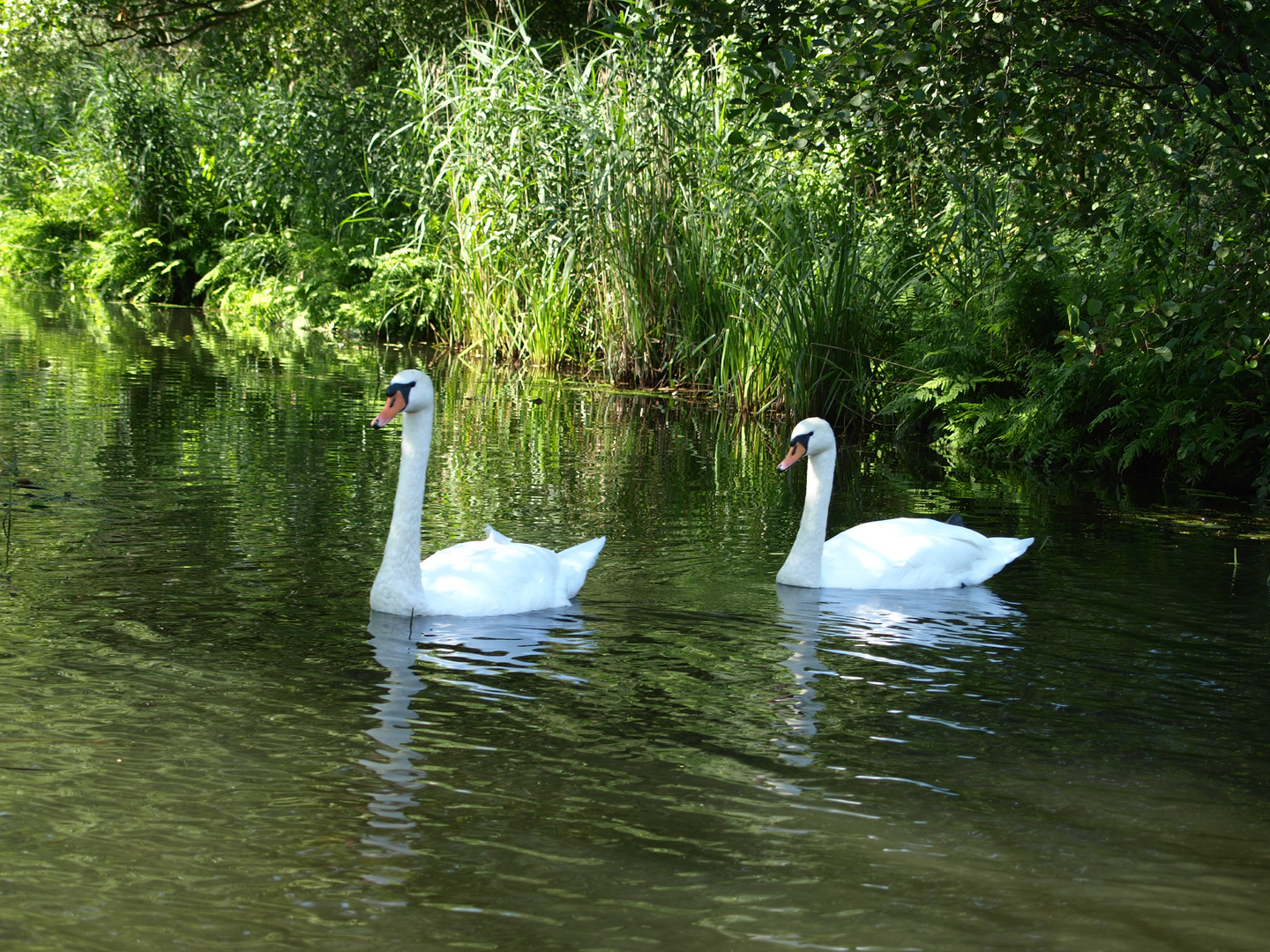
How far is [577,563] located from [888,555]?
5.13 ft

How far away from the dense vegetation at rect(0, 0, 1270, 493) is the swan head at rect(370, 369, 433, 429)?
6.30 ft

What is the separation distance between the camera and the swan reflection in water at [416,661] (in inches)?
146

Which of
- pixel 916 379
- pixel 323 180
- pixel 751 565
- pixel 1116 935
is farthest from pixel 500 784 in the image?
pixel 323 180

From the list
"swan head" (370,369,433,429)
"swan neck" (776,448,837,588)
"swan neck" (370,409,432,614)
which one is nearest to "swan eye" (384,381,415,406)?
"swan head" (370,369,433,429)

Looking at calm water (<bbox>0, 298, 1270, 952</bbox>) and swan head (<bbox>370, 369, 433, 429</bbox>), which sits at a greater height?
swan head (<bbox>370, 369, 433, 429</bbox>)

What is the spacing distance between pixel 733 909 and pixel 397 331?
15.6 meters

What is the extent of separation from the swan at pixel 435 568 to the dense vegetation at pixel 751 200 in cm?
205

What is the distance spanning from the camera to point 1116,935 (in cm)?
317

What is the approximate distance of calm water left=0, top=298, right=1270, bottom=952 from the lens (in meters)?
3.22

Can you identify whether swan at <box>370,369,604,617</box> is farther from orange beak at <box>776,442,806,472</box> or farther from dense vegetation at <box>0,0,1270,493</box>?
dense vegetation at <box>0,0,1270,493</box>

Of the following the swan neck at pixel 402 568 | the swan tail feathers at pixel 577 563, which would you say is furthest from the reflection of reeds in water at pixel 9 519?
the swan tail feathers at pixel 577 563

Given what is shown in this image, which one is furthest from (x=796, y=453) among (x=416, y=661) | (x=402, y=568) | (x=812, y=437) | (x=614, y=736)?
(x=614, y=736)

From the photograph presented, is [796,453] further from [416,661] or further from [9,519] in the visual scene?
[9,519]

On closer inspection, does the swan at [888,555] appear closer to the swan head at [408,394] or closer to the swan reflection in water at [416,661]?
the swan reflection in water at [416,661]
